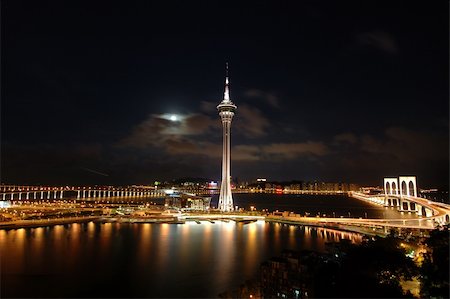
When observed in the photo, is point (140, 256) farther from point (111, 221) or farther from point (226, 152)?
point (226, 152)

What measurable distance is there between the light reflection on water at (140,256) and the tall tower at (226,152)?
743 centimetres

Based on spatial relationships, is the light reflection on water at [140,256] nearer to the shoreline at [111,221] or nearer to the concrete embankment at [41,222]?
the shoreline at [111,221]

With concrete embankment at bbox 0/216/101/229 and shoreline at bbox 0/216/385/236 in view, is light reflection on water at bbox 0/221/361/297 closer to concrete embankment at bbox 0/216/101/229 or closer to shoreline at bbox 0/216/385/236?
shoreline at bbox 0/216/385/236

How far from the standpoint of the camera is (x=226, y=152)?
1292 inches

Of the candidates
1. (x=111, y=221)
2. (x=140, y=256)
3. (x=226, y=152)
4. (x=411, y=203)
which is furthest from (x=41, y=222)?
(x=411, y=203)

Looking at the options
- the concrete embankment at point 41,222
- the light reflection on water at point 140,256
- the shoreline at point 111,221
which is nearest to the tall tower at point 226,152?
the shoreline at point 111,221

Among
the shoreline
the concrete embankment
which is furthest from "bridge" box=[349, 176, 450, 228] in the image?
the concrete embankment

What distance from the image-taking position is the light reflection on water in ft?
37.7

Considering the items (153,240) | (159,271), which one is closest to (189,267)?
(159,271)

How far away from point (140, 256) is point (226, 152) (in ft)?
58.9

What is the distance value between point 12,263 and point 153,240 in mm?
7166

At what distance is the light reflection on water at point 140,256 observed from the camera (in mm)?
11484

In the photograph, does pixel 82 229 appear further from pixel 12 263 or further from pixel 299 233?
pixel 299 233

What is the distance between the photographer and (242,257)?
15586 mm
